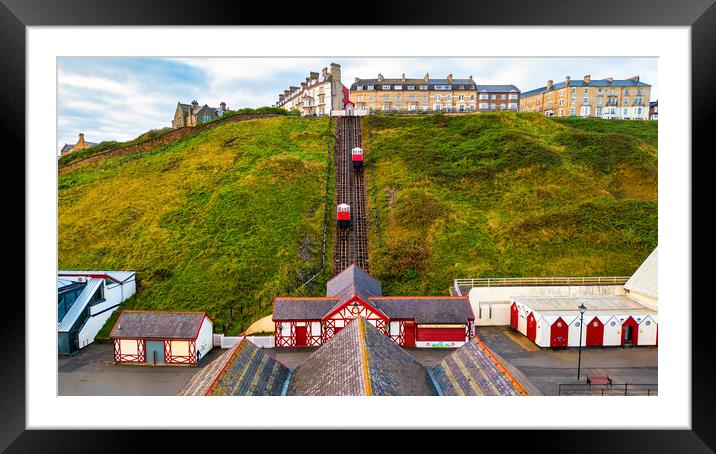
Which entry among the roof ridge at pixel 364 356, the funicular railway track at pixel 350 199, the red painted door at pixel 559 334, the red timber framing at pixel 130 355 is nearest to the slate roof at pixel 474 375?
the roof ridge at pixel 364 356

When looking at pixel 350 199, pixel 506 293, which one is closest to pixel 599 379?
pixel 506 293

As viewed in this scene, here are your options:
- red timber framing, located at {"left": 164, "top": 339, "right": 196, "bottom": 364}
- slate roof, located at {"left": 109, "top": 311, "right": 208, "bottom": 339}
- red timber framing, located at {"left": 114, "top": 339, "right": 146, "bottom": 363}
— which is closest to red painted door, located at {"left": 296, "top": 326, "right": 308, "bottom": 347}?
slate roof, located at {"left": 109, "top": 311, "right": 208, "bottom": 339}

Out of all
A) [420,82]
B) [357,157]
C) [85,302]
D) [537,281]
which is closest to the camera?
[85,302]

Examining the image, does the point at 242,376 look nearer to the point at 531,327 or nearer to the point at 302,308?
the point at 302,308

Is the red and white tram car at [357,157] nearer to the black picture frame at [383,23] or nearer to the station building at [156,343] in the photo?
the station building at [156,343]
